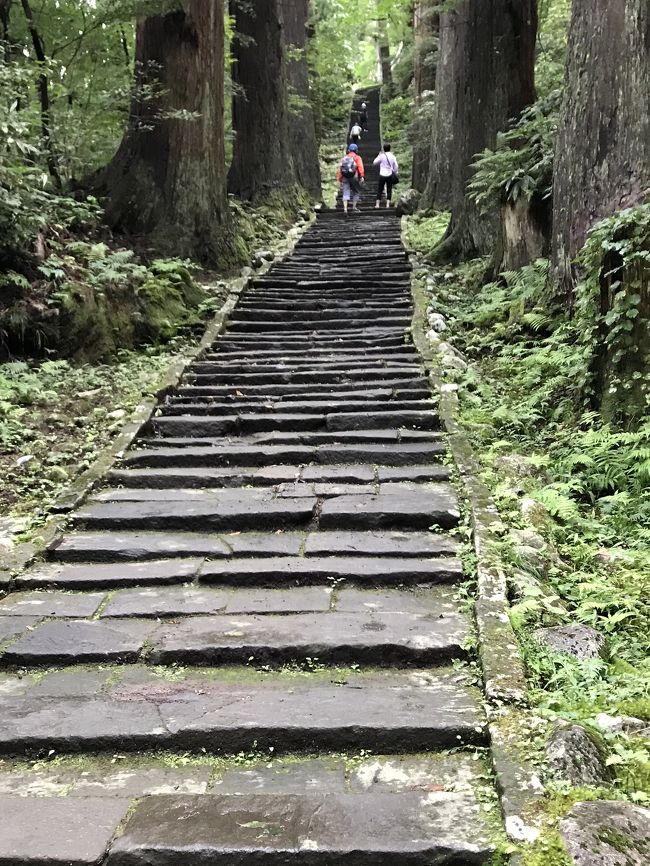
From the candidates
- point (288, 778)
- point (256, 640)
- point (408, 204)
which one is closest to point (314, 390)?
point (256, 640)

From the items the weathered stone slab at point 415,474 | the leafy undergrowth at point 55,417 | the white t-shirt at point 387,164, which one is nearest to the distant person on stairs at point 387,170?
the white t-shirt at point 387,164

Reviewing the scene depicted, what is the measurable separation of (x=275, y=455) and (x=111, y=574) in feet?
6.90

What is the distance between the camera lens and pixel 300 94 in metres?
21.1

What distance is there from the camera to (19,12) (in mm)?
10898

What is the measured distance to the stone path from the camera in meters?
2.57

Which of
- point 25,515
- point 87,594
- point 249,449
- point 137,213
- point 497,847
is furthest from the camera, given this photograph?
point 137,213

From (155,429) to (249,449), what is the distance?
1171 millimetres

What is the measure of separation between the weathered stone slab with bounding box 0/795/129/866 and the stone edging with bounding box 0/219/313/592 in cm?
196

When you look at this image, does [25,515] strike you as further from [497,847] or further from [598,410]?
[598,410]

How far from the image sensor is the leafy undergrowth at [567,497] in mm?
3070

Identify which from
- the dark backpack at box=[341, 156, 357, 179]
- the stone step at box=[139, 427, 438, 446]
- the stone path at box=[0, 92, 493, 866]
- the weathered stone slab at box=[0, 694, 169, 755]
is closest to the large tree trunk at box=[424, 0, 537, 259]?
the dark backpack at box=[341, 156, 357, 179]

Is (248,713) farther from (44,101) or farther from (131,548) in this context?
(44,101)

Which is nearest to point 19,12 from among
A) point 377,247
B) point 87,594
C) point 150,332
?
point 150,332

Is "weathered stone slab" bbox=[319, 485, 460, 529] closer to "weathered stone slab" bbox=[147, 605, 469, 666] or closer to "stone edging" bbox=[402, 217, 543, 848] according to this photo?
"stone edging" bbox=[402, 217, 543, 848]
